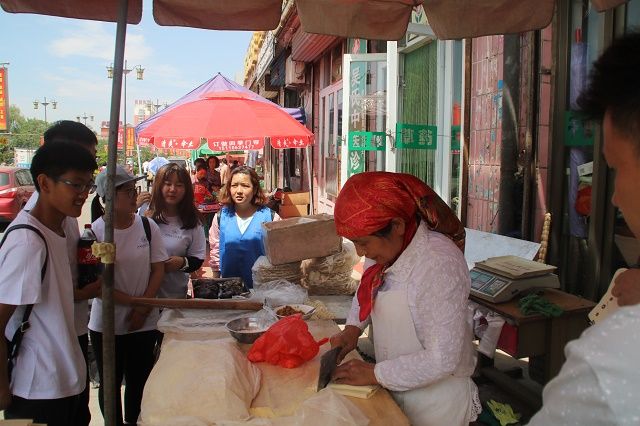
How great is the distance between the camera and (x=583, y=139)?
3957 millimetres

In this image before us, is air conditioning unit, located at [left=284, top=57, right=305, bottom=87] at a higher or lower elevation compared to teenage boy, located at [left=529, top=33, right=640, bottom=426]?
higher

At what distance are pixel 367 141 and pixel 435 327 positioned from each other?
5.20 m

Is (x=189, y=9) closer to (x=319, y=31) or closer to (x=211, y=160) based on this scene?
(x=319, y=31)

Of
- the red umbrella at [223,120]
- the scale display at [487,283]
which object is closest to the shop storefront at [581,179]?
the scale display at [487,283]

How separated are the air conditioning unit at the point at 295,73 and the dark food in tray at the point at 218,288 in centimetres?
1058

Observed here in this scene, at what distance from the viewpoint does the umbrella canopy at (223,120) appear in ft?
17.4

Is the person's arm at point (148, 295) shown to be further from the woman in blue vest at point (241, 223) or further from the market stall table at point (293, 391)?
the woman in blue vest at point (241, 223)

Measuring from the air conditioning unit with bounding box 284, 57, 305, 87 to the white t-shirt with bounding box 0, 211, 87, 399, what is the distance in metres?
11.7

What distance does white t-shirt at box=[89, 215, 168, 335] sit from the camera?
2975 mm

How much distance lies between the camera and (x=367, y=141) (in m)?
6.70

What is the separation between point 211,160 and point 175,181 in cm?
953

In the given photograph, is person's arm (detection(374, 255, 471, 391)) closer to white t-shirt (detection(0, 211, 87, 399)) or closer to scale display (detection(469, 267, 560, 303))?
white t-shirt (detection(0, 211, 87, 399))

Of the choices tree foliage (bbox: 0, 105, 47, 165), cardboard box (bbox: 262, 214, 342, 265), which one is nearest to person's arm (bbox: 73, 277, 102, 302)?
cardboard box (bbox: 262, 214, 342, 265)

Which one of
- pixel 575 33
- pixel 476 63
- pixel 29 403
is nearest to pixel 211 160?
pixel 476 63
